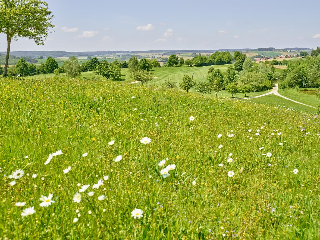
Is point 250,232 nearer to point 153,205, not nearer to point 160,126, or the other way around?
point 153,205

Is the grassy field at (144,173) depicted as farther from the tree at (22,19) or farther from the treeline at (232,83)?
the treeline at (232,83)

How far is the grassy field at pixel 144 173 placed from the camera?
2.99 metres

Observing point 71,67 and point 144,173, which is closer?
point 144,173

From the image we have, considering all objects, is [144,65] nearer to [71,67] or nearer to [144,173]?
[71,67]

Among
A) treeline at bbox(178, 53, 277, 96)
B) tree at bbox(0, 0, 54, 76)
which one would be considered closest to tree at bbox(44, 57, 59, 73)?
treeline at bbox(178, 53, 277, 96)

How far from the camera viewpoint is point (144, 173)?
4.26m

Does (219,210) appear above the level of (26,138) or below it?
below

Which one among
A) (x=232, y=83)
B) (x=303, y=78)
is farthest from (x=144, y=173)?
(x=303, y=78)

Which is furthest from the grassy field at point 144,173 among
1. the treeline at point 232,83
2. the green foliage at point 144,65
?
the green foliage at point 144,65

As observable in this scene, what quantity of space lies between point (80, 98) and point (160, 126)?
388 cm

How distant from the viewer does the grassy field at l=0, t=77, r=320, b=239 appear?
9.80 feet

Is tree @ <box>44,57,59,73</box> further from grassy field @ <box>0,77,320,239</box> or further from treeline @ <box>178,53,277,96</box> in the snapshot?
grassy field @ <box>0,77,320,239</box>

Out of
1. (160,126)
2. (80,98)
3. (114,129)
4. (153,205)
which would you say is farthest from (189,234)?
(80,98)

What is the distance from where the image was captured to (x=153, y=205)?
341 cm
